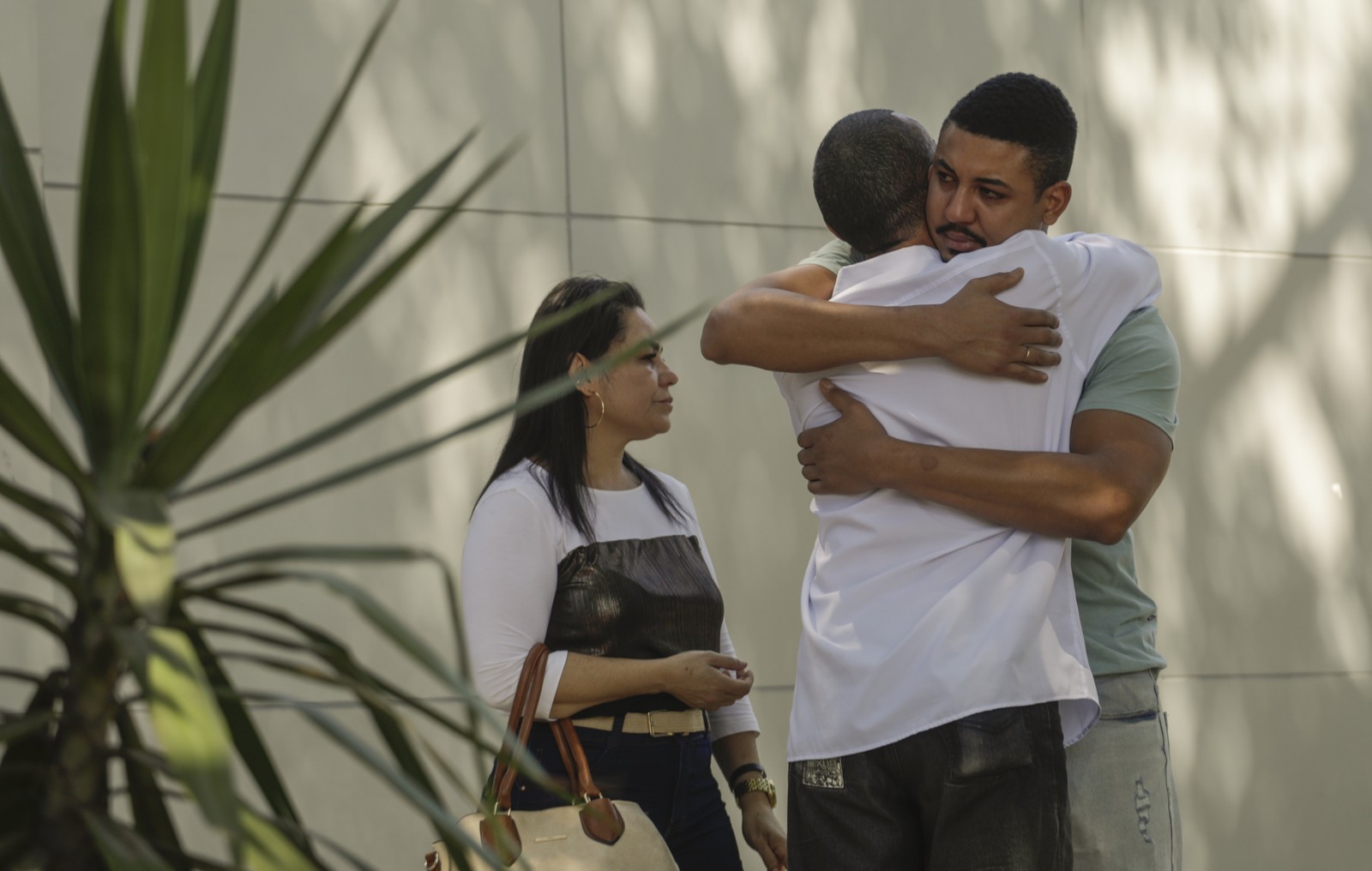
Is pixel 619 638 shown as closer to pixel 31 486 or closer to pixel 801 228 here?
pixel 31 486

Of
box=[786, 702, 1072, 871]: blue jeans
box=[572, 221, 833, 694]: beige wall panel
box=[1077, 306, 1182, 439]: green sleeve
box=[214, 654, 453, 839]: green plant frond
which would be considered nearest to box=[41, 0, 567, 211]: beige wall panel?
box=[572, 221, 833, 694]: beige wall panel

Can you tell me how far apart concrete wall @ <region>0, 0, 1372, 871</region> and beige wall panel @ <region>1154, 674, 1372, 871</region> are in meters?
0.01

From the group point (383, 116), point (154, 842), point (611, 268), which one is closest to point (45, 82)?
point (383, 116)

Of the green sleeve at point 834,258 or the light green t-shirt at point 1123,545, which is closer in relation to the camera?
the light green t-shirt at point 1123,545

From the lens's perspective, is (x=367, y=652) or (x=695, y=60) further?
(x=695, y=60)

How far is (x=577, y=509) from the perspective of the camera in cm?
327

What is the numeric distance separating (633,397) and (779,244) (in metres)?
1.78

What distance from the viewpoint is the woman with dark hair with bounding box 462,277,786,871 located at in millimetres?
3092

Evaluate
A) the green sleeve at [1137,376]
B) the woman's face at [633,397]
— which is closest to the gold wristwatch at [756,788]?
the woman's face at [633,397]

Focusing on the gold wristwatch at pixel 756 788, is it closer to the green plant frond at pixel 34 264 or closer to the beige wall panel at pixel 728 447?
the beige wall panel at pixel 728 447

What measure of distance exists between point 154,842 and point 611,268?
347 centimetres

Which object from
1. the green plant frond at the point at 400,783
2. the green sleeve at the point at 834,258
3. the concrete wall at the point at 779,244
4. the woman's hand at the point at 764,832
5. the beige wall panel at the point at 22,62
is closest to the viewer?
the green plant frond at the point at 400,783

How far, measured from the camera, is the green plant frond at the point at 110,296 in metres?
1.38

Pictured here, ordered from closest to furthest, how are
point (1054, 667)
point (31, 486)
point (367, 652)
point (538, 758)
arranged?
point (1054, 667)
point (538, 758)
point (31, 486)
point (367, 652)
